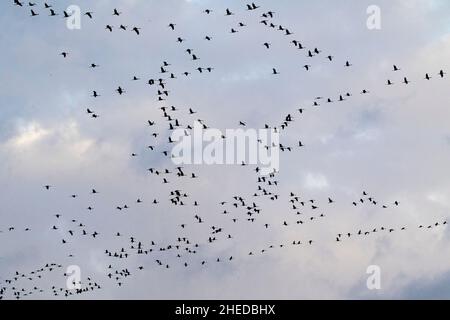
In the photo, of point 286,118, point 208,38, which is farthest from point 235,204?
point 208,38

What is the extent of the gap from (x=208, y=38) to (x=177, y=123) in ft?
47.4

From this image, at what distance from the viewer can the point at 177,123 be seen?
154 meters
